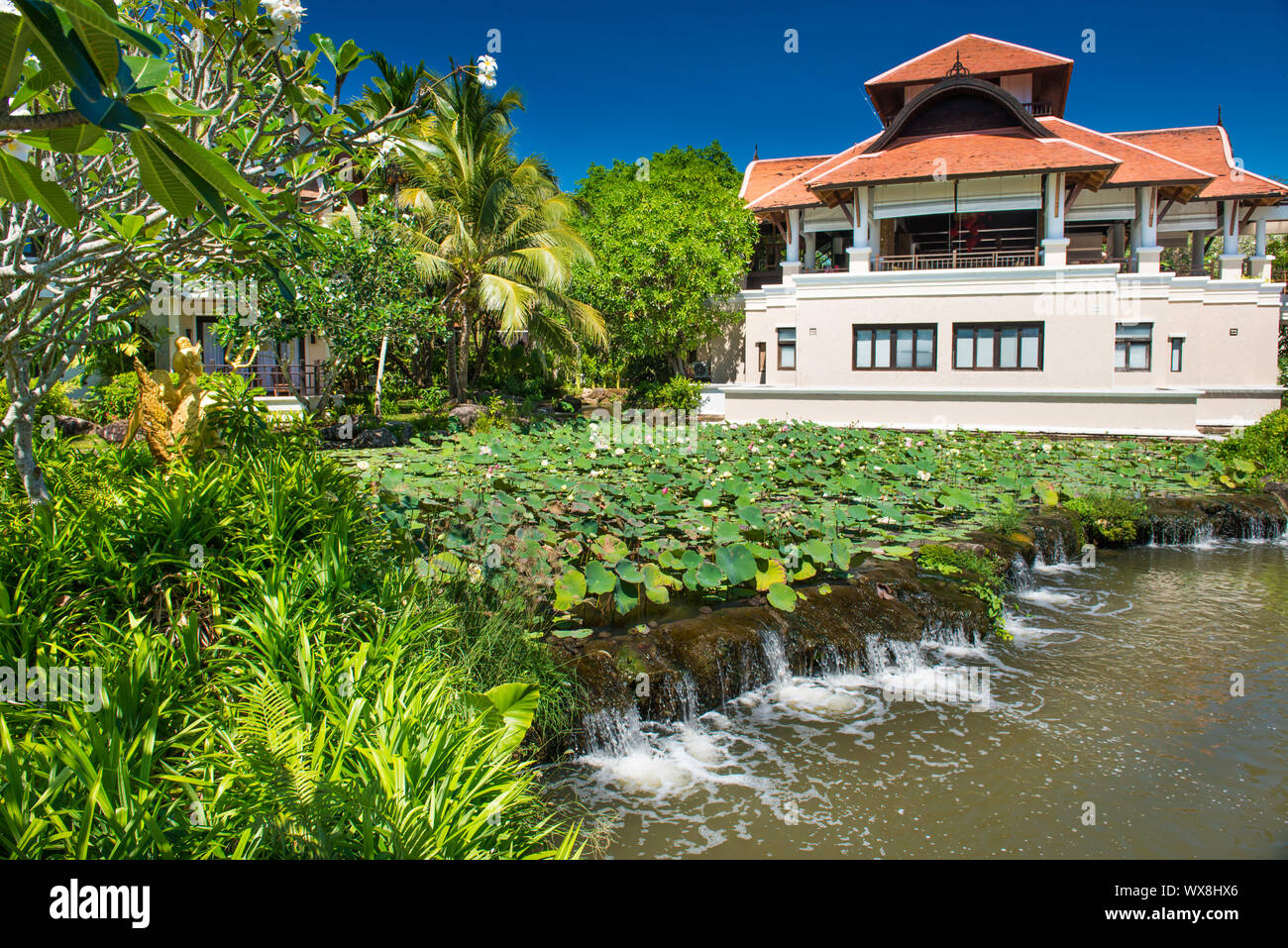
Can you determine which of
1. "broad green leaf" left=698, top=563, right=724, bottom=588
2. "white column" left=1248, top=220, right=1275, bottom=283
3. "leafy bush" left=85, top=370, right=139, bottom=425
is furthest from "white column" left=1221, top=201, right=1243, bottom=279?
"leafy bush" left=85, top=370, right=139, bottom=425

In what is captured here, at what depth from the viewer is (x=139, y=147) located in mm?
1908

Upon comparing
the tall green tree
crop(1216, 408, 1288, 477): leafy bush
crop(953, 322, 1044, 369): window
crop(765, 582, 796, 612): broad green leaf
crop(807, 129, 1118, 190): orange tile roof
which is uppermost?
crop(807, 129, 1118, 190): orange tile roof

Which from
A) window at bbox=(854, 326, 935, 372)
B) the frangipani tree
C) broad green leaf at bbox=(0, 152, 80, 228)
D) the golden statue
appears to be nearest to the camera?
the frangipani tree

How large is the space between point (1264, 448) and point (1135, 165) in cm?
1286

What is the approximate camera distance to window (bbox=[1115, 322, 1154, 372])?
23.5 m

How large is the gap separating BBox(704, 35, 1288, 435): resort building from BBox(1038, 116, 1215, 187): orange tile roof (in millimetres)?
75

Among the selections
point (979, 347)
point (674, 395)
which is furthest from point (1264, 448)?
point (674, 395)

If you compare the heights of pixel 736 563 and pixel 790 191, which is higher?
pixel 790 191

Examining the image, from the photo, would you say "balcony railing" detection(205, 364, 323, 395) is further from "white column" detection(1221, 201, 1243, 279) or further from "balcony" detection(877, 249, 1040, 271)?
"white column" detection(1221, 201, 1243, 279)

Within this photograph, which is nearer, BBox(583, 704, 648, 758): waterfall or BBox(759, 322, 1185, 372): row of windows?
BBox(583, 704, 648, 758): waterfall

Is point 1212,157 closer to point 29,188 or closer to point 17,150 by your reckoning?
point 17,150

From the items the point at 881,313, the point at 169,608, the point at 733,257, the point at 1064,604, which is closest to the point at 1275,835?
the point at 1064,604

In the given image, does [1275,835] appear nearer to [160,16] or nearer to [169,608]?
[169,608]

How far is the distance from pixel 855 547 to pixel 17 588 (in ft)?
27.8
